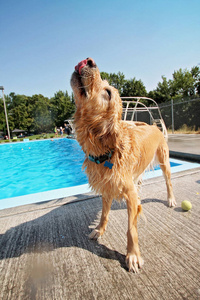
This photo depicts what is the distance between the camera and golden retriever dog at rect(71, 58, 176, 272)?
1536 mm

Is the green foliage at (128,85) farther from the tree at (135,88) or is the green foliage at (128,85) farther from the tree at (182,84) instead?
the tree at (182,84)

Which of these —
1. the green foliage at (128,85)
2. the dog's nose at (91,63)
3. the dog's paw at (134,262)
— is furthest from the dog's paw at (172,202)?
the green foliage at (128,85)

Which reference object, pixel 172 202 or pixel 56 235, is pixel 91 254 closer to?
pixel 56 235

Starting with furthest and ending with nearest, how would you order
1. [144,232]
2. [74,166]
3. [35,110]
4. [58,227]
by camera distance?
[35,110], [74,166], [58,227], [144,232]

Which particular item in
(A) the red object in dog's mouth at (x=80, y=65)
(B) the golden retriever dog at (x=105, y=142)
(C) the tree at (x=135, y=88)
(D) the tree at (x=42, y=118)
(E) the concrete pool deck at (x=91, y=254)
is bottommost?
(E) the concrete pool deck at (x=91, y=254)

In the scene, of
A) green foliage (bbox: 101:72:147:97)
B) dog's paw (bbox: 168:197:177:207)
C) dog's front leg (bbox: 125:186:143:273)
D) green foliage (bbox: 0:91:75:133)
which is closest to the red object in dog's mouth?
dog's front leg (bbox: 125:186:143:273)

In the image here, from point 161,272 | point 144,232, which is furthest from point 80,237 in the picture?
point 161,272

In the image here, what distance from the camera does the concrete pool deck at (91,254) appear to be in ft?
4.87

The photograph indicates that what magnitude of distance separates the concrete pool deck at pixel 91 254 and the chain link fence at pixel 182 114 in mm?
13341

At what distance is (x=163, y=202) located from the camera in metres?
2.97

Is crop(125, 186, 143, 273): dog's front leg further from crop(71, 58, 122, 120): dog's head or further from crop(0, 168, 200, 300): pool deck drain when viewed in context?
crop(71, 58, 122, 120): dog's head

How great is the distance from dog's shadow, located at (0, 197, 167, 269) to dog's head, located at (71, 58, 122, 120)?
4.23 ft

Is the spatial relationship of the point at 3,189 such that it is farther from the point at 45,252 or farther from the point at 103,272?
the point at 103,272

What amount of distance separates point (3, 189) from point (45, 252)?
5626 millimetres
